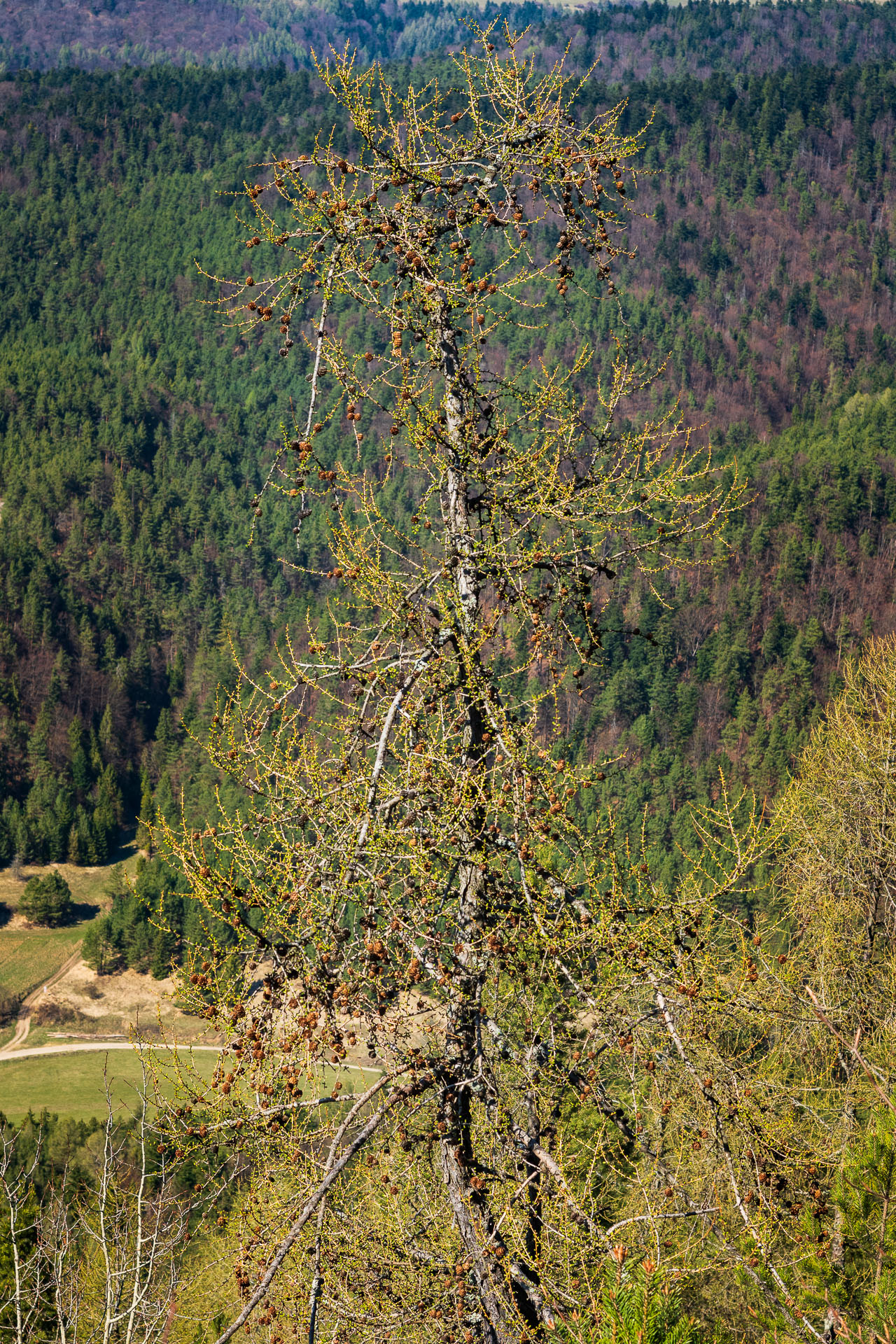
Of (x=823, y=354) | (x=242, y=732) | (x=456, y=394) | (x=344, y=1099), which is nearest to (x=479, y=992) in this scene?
(x=344, y=1099)

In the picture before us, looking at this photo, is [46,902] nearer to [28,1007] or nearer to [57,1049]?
[28,1007]

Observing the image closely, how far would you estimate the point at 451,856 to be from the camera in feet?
16.5

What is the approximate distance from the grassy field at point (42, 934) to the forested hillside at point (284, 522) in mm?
1880

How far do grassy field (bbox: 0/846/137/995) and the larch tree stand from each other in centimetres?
6761

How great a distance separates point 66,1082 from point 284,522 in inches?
3527

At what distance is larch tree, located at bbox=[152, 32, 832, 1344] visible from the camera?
487 centimetres

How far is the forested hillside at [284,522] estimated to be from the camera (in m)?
89.8

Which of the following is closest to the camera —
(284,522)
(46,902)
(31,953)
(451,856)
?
(451,856)

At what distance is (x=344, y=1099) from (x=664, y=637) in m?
87.1

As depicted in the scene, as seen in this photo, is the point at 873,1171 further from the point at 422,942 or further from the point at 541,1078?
the point at 422,942

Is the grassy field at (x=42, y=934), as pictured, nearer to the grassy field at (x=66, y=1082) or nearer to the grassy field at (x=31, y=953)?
the grassy field at (x=31, y=953)

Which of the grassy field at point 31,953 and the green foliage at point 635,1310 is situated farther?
the grassy field at point 31,953

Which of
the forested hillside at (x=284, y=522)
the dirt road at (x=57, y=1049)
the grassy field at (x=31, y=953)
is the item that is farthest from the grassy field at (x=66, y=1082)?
the forested hillside at (x=284, y=522)

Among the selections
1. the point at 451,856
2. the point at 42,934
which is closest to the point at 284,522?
the point at 42,934
